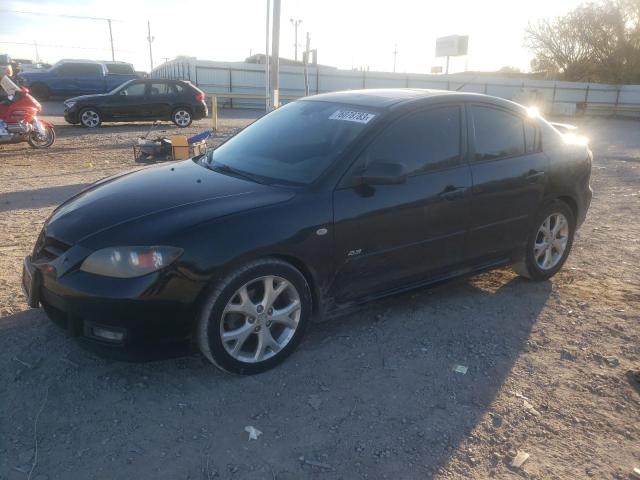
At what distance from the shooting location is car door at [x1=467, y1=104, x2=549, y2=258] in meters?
4.17

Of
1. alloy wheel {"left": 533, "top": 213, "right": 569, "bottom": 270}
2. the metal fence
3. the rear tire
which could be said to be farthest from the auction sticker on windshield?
the metal fence

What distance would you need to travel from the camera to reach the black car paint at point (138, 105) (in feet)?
52.4

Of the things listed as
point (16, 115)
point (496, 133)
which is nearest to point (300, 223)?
point (496, 133)

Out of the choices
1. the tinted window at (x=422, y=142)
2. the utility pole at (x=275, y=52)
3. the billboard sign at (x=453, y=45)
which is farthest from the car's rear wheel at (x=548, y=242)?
the billboard sign at (x=453, y=45)

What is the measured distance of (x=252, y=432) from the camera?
9.20 feet

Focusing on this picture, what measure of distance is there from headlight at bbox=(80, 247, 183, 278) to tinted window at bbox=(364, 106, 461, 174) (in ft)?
4.74

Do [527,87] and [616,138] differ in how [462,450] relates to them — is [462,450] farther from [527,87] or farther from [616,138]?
[527,87]

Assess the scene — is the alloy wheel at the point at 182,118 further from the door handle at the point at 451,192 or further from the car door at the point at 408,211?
the door handle at the point at 451,192

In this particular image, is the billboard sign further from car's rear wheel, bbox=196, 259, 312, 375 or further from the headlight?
the headlight

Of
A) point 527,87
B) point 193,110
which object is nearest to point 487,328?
point 193,110

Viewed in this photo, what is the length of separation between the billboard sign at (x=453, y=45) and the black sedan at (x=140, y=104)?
3947cm

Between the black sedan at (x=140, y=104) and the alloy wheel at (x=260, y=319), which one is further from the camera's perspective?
the black sedan at (x=140, y=104)

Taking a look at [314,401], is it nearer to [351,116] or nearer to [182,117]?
[351,116]

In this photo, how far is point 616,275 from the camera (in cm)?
517
